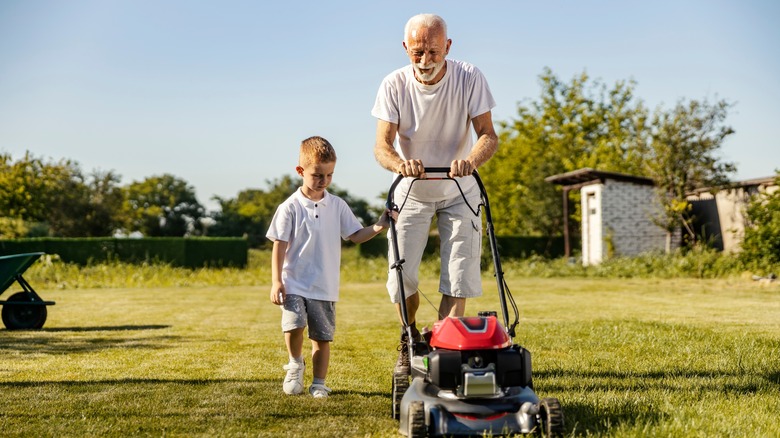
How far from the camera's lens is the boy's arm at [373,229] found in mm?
4593

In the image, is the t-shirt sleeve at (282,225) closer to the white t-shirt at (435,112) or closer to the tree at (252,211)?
the white t-shirt at (435,112)

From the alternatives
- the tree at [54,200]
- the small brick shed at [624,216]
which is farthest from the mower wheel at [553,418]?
the tree at [54,200]

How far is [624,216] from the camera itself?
25344 millimetres

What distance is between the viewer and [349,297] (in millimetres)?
16484

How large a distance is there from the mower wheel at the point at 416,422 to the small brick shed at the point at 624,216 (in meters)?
22.2

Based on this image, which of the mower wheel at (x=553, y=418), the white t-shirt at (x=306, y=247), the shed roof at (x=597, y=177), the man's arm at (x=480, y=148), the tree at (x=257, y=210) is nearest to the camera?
the mower wheel at (x=553, y=418)

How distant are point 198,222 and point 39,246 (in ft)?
163

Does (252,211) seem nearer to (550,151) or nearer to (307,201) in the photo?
(550,151)

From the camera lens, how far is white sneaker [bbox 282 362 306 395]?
16.6ft

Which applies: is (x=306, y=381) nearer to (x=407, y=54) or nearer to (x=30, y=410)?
(x=30, y=410)

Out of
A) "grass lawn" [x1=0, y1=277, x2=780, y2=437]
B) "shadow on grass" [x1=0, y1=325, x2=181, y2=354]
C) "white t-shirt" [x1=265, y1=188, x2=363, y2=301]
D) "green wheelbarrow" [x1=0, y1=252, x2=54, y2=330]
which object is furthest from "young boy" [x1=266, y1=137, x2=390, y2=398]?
"green wheelbarrow" [x1=0, y1=252, x2=54, y2=330]

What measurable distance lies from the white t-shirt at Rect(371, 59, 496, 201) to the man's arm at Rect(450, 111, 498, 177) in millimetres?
54

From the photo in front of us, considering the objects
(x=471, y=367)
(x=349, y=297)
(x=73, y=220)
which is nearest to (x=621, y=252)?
(x=349, y=297)

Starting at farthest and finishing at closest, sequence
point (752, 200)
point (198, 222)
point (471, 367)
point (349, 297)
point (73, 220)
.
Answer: point (198, 222)
point (73, 220)
point (752, 200)
point (349, 297)
point (471, 367)
